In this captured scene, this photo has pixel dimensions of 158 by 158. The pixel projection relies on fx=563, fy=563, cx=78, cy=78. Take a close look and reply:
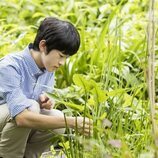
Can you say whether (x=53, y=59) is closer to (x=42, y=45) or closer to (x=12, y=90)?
(x=42, y=45)

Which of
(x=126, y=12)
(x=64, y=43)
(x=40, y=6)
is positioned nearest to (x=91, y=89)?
(x=64, y=43)

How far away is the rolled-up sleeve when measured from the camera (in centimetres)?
286

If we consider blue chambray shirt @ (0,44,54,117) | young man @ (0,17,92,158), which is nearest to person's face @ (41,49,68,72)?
young man @ (0,17,92,158)

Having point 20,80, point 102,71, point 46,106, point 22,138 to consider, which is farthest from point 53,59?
point 102,71

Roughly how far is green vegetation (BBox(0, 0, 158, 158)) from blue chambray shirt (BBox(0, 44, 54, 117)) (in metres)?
0.18

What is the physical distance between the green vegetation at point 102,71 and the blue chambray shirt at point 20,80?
18cm

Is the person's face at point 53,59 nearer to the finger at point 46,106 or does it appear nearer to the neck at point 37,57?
the neck at point 37,57

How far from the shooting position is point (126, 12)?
5172 mm

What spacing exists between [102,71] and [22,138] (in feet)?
2.52

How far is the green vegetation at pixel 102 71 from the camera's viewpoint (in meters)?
2.23

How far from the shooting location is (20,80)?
2959 mm

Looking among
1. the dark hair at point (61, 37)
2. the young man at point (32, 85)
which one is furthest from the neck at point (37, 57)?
the dark hair at point (61, 37)

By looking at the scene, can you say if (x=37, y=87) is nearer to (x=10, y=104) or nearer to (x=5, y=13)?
(x=10, y=104)

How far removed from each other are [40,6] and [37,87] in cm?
254
